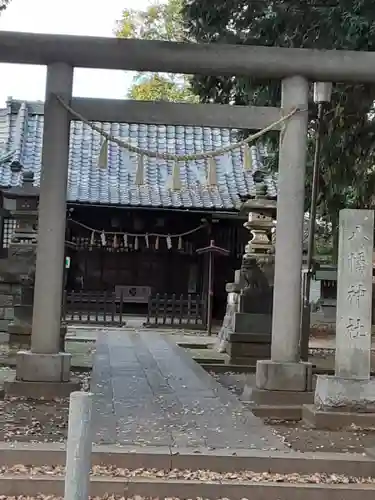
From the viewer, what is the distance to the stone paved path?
5.61 meters

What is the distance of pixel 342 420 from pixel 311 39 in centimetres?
604

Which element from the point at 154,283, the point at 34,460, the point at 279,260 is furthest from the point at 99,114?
the point at 154,283

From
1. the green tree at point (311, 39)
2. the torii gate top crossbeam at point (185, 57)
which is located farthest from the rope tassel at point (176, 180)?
the green tree at point (311, 39)

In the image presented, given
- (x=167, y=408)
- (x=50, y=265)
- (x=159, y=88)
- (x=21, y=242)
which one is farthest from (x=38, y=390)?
(x=159, y=88)

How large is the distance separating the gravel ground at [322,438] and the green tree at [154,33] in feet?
73.5

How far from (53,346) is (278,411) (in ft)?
8.45

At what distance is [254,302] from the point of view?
1145cm

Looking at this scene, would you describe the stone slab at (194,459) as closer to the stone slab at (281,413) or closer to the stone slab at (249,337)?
the stone slab at (281,413)

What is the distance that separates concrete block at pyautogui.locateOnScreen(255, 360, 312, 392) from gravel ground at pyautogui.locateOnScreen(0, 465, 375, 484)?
8.84 ft

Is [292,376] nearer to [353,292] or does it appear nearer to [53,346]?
[353,292]

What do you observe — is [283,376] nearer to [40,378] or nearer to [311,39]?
[40,378]

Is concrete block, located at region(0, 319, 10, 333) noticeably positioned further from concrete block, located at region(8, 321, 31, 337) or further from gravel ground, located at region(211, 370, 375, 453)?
gravel ground, located at region(211, 370, 375, 453)

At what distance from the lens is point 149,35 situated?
29359mm

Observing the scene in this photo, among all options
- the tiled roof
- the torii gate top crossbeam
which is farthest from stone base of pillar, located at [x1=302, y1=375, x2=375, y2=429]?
the tiled roof
